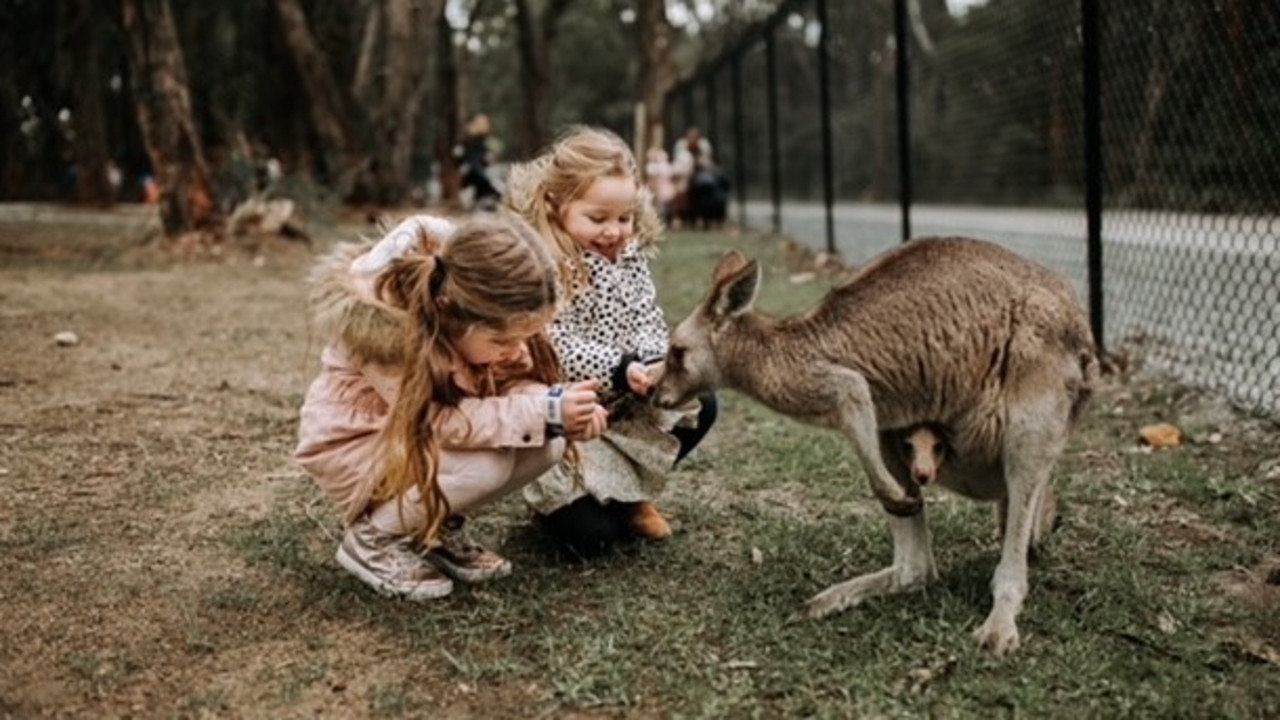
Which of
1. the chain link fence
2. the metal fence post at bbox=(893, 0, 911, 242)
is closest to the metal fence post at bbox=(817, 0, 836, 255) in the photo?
the chain link fence

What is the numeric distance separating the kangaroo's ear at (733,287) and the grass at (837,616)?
67 centimetres

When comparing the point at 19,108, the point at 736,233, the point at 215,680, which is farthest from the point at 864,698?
the point at 19,108

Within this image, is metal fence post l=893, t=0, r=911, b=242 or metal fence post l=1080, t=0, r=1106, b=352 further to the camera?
metal fence post l=893, t=0, r=911, b=242

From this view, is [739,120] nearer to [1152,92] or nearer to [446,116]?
[1152,92]

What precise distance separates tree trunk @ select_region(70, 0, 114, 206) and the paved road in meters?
13.1

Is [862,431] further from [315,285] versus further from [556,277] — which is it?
[315,285]

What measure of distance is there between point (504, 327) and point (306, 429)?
58 cm

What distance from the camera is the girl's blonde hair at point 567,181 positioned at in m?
3.22

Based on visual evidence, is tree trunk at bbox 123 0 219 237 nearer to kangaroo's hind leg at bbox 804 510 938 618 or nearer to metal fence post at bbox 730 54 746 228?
metal fence post at bbox 730 54 746 228

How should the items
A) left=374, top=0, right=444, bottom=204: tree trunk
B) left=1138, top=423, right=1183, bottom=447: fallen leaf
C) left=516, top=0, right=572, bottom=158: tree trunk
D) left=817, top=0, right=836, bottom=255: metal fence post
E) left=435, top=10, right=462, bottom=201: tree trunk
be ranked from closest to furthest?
left=1138, top=423, right=1183, bottom=447: fallen leaf
left=817, top=0, right=836, bottom=255: metal fence post
left=374, top=0, right=444, bottom=204: tree trunk
left=516, top=0, right=572, bottom=158: tree trunk
left=435, top=10, right=462, bottom=201: tree trunk

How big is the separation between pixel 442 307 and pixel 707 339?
1.97ft

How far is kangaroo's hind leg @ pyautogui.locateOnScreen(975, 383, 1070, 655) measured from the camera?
2551mm

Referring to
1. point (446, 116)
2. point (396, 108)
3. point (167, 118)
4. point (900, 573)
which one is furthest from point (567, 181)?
point (446, 116)

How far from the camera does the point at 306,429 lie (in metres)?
2.93
